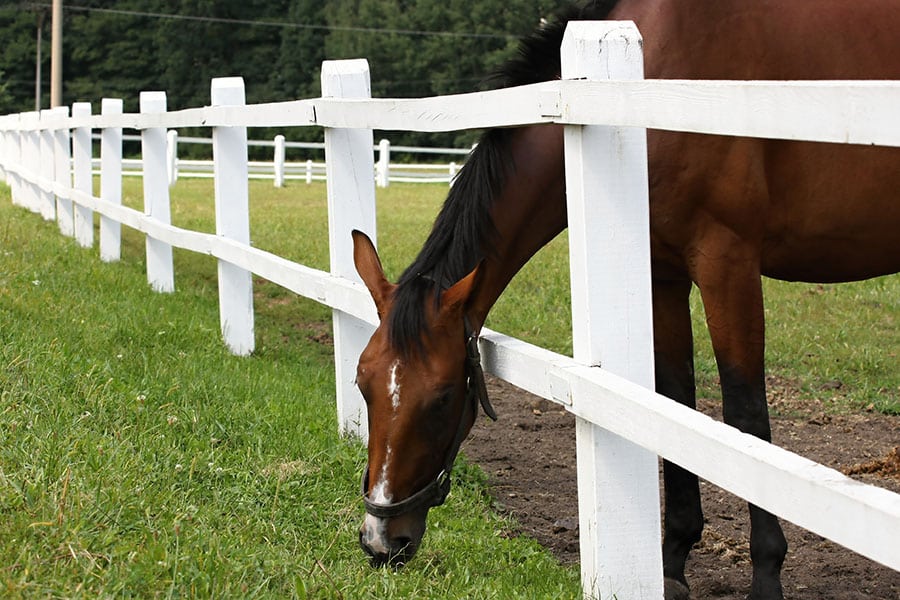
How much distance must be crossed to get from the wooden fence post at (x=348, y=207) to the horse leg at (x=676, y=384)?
1.35 meters

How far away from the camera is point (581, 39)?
111 inches

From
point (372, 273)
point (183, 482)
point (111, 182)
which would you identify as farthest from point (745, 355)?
point (111, 182)

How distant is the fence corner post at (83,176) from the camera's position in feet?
34.9

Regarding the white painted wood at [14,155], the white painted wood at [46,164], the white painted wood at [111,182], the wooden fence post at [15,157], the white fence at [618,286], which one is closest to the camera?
the white fence at [618,286]

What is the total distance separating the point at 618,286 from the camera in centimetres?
291

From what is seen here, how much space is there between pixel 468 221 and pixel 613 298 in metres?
0.73

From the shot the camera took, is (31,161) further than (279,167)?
No

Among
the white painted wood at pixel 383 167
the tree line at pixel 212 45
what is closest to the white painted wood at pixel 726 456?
the white painted wood at pixel 383 167

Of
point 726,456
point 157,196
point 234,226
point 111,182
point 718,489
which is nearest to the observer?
point 726,456

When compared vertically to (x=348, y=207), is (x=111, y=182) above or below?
below

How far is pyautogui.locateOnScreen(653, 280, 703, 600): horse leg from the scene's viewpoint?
3945 millimetres

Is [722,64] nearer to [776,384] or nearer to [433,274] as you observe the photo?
[433,274]

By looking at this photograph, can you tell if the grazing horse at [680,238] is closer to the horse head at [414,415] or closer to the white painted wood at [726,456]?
the horse head at [414,415]

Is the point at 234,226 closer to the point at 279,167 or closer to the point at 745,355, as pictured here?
the point at 745,355
